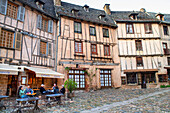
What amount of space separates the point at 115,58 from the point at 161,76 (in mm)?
5555

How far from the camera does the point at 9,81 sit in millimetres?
9281

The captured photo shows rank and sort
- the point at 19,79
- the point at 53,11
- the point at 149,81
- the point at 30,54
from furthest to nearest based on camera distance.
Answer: the point at 149,81 → the point at 53,11 → the point at 30,54 → the point at 19,79

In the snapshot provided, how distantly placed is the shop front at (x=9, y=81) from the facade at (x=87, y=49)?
3748 millimetres

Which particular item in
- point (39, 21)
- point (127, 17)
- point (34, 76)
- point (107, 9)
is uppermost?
point (107, 9)

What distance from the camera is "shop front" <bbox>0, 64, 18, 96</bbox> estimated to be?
7981mm

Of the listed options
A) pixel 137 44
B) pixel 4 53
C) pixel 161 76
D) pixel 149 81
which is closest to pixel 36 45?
pixel 4 53

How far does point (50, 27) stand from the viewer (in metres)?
12.2

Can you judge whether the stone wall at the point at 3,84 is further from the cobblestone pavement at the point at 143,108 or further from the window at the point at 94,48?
the window at the point at 94,48

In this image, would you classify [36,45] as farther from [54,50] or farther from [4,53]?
[4,53]

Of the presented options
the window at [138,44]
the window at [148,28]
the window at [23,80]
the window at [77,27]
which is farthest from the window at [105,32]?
the window at [23,80]

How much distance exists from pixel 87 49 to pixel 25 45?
600 centimetres

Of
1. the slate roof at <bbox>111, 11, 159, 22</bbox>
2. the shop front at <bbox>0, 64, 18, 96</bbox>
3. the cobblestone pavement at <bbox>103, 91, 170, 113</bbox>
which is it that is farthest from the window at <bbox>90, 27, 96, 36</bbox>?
the cobblestone pavement at <bbox>103, 91, 170, 113</bbox>

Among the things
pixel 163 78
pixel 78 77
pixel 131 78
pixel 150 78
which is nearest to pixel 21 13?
pixel 78 77

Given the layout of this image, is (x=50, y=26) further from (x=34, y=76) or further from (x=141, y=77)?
(x=141, y=77)
